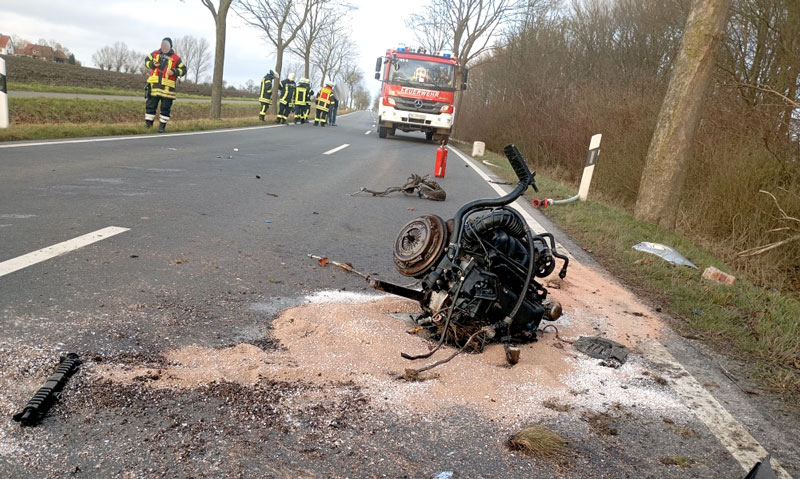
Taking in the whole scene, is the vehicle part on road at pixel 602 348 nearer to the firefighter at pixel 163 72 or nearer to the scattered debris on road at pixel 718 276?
the scattered debris on road at pixel 718 276

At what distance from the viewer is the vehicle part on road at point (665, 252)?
6395 mm

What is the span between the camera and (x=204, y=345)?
2.96 meters

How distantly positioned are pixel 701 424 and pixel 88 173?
7653 millimetres

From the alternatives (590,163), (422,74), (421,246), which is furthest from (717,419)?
(422,74)

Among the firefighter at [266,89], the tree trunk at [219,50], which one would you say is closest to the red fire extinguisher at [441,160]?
the tree trunk at [219,50]

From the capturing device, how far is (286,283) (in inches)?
164

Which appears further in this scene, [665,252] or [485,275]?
[665,252]

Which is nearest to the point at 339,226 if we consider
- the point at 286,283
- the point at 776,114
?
the point at 286,283

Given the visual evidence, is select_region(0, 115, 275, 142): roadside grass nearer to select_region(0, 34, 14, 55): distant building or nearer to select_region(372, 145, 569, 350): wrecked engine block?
select_region(372, 145, 569, 350): wrecked engine block

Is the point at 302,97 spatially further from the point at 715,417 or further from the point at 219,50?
the point at 715,417

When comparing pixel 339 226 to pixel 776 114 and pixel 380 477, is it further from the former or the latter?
pixel 776 114

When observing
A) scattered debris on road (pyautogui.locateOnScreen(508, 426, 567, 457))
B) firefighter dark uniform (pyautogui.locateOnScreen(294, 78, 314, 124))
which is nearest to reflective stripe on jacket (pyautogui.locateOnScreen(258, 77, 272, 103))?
firefighter dark uniform (pyautogui.locateOnScreen(294, 78, 314, 124))

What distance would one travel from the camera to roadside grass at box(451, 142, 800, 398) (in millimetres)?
3689

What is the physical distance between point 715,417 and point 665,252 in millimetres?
4233
